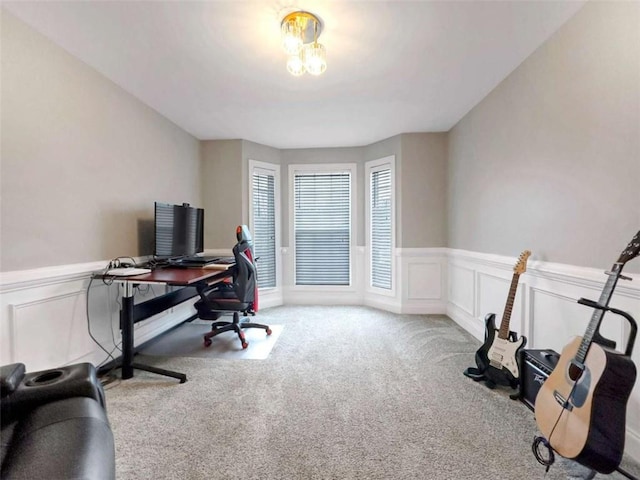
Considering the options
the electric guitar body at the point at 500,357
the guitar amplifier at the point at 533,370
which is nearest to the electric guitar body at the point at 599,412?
the guitar amplifier at the point at 533,370

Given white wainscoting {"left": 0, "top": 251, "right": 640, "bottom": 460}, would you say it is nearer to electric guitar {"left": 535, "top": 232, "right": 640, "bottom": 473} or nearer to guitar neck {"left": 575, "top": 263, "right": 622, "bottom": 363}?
guitar neck {"left": 575, "top": 263, "right": 622, "bottom": 363}

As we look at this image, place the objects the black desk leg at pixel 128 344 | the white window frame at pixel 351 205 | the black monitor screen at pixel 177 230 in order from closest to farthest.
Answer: the black desk leg at pixel 128 344 → the black monitor screen at pixel 177 230 → the white window frame at pixel 351 205

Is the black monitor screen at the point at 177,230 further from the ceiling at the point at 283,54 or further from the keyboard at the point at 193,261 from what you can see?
the ceiling at the point at 283,54

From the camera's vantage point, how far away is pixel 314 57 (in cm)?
188

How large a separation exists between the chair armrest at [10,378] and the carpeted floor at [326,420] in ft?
2.36

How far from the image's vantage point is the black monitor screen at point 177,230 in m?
2.85

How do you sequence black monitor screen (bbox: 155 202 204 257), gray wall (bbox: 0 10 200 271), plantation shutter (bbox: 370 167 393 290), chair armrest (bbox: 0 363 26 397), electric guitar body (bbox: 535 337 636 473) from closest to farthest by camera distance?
chair armrest (bbox: 0 363 26 397), electric guitar body (bbox: 535 337 636 473), gray wall (bbox: 0 10 200 271), black monitor screen (bbox: 155 202 204 257), plantation shutter (bbox: 370 167 393 290)

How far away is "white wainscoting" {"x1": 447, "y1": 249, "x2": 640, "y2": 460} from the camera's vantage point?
1.50 meters

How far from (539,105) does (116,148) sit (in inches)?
134

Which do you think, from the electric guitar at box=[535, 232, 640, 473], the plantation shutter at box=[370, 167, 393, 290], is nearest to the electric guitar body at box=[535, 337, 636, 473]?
the electric guitar at box=[535, 232, 640, 473]

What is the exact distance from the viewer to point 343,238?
4.62m

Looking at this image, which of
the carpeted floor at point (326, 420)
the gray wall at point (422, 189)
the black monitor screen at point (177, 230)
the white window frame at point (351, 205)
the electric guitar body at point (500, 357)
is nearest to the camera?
the carpeted floor at point (326, 420)

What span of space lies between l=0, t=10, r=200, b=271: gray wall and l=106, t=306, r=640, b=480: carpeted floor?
114 centimetres

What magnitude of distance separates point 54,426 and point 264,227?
3589 mm
